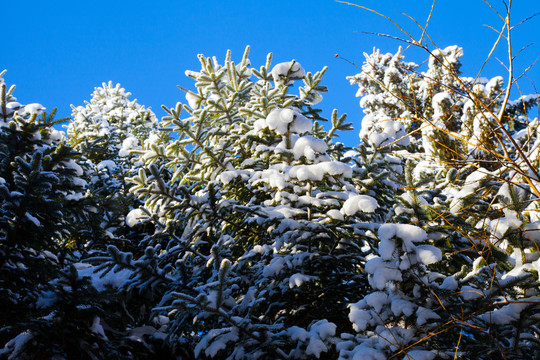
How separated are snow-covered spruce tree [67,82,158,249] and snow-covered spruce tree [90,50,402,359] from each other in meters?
0.59

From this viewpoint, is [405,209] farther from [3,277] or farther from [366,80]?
[366,80]

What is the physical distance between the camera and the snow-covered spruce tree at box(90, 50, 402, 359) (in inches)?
130

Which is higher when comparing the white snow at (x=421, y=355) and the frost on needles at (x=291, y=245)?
the frost on needles at (x=291, y=245)

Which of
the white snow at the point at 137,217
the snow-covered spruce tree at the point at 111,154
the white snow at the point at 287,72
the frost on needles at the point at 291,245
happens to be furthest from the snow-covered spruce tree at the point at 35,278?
the white snow at the point at 287,72

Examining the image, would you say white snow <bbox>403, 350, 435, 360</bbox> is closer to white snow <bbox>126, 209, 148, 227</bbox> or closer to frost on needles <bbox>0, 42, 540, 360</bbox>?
frost on needles <bbox>0, 42, 540, 360</bbox>

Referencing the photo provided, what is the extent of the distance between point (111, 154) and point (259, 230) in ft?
23.3

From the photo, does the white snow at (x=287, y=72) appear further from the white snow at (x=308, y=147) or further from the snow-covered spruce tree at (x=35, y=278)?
the snow-covered spruce tree at (x=35, y=278)

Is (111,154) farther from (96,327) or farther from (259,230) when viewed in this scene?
(96,327)

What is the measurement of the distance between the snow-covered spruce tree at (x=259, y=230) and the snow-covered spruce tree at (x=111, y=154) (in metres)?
0.59

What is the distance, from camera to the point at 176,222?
197 inches

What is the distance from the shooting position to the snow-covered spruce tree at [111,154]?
5090 mm

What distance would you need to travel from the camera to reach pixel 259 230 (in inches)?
199

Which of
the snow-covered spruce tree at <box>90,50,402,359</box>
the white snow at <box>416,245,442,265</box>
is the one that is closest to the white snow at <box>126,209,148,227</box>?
the snow-covered spruce tree at <box>90,50,402,359</box>

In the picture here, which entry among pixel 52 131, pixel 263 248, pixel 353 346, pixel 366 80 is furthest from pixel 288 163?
→ pixel 366 80
